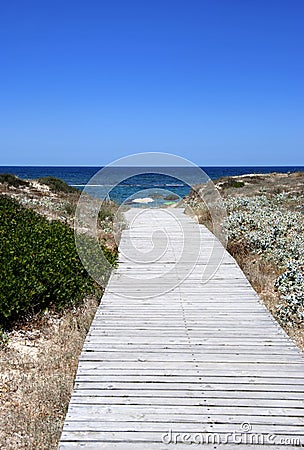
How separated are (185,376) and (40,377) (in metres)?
1.56

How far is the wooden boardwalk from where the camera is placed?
313 cm

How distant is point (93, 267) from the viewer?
24.8 feet

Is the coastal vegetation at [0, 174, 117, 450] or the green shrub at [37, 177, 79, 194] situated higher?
the green shrub at [37, 177, 79, 194]

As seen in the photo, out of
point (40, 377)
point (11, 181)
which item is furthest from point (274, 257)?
point (11, 181)

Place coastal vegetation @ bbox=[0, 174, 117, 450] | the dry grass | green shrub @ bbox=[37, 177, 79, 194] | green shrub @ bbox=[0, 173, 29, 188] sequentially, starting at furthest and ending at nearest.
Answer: green shrub @ bbox=[37, 177, 79, 194], green shrub @ bbox=[0, 173, 29, 188], coastal vegetation @ bbox=[0, 174, 117, 450], the dry grass

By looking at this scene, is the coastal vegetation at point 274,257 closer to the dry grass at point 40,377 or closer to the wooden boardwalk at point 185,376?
the wooden boardwalk at point 185,376

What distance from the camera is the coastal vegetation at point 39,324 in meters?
3.71

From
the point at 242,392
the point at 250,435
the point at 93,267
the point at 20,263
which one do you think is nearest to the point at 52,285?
the point at 20,263

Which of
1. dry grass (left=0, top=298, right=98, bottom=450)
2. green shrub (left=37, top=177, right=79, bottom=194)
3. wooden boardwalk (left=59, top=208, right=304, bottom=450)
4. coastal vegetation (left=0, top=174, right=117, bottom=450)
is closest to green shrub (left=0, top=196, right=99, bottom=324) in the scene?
coastal vegetation (left=0, top=174, right=117, bottom=450)

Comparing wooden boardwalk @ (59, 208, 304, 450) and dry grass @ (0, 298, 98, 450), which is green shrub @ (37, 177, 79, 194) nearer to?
dry grass @ (0, 298, 98, 450)

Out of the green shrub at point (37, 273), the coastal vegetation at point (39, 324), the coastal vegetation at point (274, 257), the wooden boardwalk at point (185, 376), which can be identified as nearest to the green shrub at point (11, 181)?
the coastal vegetation at point (274, 257)

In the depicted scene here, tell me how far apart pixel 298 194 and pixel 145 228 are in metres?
10.1

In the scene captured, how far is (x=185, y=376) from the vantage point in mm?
3924

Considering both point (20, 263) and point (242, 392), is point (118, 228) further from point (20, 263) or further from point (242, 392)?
point (242, 392)
